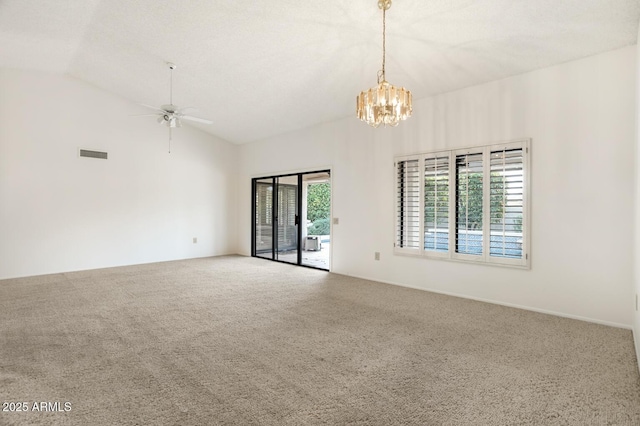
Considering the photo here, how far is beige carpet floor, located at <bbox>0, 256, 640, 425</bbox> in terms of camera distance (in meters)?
2.04

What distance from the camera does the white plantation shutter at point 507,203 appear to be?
420cm

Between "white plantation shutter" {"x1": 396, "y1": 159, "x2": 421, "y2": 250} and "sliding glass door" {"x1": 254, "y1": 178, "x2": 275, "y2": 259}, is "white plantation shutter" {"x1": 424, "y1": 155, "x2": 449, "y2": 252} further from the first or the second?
"sliding glass door" {"x1": 254, "y1": 178, "x2": 275, "y2": 259}

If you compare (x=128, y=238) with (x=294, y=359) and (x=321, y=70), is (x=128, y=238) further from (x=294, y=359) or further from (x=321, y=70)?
(x=294, y=359)

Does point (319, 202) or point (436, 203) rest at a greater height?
point (319, 202)

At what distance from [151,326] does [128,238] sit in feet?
13.6

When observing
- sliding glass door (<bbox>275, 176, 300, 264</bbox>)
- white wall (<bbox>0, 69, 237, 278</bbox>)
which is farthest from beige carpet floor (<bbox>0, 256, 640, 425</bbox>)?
sliding glass door (<bbox>275, 176, 300, 264</bbox>)

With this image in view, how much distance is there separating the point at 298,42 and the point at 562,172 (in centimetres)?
334

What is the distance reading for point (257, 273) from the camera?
6.30 metres

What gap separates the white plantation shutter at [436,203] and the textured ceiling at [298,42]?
1.03m

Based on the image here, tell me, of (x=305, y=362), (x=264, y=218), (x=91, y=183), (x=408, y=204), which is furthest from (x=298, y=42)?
(x=91, y=183)

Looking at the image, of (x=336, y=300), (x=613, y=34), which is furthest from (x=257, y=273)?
(x=613, y=34)

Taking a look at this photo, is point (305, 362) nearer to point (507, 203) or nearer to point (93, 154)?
point (507, 203)

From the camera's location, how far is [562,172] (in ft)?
12.7

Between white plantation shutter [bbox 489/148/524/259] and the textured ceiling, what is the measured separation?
3.42ft
